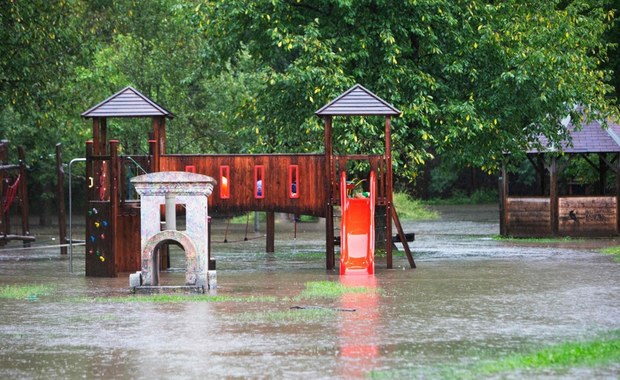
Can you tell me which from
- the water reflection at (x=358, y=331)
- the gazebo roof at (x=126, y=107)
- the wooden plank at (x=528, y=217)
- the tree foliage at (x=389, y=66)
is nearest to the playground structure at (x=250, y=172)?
the gazebo roof at (x=126, y=107)

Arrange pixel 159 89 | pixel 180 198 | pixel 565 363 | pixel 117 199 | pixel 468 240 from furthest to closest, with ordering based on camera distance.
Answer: pixel 159 89 < pixel 468 240 < pixel 117 199 < pixel 180 198 < pixel 565 363

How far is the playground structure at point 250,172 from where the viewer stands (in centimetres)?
2316

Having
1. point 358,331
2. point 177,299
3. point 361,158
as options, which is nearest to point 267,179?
point 361,158

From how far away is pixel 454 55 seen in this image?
90.1ft

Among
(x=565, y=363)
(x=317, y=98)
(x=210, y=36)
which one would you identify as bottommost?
(x=565, y=363)

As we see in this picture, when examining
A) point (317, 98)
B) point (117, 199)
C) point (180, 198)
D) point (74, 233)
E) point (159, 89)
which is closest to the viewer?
point (180, 198)

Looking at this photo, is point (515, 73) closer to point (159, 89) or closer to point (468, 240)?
point (468, 240)

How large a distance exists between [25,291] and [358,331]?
7.29 m

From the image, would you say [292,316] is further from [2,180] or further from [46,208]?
[46,208]

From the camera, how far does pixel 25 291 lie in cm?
1858

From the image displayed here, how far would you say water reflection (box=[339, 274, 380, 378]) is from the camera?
10938 millimetres

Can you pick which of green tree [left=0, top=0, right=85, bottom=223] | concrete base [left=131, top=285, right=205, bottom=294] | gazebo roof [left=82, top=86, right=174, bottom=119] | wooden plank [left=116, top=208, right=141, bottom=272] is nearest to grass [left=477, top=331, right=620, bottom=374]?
concrete base [left=131, top=285, right=205, bottom=294]

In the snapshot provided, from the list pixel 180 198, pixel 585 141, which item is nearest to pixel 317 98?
pixel 180 198

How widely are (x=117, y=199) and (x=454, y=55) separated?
9.23 metres
